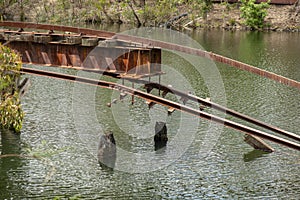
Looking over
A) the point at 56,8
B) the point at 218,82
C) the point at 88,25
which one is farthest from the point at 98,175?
the point at 56,8

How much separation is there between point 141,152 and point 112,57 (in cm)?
469

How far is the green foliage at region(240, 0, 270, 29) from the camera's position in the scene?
3442 inches

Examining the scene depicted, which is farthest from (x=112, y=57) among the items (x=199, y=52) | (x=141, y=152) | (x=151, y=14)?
(x=151, y=14)

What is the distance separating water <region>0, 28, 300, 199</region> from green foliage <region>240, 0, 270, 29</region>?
45.3 metres

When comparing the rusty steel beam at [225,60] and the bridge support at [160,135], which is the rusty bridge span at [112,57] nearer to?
the rusty steel beam at [225,60]

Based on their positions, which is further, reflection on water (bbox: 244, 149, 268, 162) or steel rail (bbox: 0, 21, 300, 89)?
reflection on water (bbox: 244, 149, 268, 162)

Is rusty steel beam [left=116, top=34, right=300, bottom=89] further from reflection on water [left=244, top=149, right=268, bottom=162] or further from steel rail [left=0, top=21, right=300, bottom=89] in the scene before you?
reflection on water [left=244, top=149, right=268, bottom=162]

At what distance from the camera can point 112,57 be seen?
87.1ft

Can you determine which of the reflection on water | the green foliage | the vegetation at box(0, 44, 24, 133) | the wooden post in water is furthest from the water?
the green foliage

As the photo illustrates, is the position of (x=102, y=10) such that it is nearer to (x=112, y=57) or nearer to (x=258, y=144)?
(x=112, y=57)

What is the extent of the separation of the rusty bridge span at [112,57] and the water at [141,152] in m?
1.99

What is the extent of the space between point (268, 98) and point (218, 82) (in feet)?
19.8

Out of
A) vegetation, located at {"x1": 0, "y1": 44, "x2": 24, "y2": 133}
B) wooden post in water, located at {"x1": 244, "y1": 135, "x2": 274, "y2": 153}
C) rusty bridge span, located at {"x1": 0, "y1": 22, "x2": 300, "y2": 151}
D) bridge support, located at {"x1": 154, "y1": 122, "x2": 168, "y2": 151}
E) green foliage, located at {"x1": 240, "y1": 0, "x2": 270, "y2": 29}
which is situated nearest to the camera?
vegetation, located at {"x1": 0, "y1": 44, "x2": 24, "y2": 133}

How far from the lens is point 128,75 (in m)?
25.9
